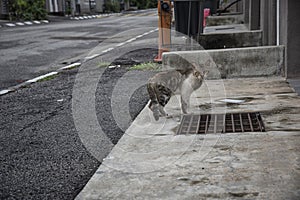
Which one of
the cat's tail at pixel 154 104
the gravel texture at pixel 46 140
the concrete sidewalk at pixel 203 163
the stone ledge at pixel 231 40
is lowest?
the gravel texture at pixel 46 140

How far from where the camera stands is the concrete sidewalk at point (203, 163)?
288 cm

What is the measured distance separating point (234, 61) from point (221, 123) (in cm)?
230

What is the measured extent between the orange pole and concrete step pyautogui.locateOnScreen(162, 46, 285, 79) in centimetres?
227

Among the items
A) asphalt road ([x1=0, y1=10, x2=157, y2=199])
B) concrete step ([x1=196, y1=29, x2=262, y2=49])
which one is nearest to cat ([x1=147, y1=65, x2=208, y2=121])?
asphalt road ([x1=0, y1=10, x2=157, y2=199])

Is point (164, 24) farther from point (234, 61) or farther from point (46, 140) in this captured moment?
point (46, 140)

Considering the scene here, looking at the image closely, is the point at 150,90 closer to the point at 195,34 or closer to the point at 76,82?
the point at 76,82

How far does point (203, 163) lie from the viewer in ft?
11.0

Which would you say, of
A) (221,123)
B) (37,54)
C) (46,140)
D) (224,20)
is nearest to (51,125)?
(46,140)

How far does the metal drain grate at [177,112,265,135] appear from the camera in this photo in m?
4.14

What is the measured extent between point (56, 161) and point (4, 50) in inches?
363

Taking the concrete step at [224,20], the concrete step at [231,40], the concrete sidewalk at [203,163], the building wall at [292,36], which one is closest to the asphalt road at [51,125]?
the concrete sidewalk at [203,163]

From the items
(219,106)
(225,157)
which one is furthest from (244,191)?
(219,106)

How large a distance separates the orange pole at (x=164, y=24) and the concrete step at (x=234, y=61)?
2.27 meters

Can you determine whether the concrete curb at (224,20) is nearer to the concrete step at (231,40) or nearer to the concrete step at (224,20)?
the concrete step at (224,20)
